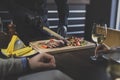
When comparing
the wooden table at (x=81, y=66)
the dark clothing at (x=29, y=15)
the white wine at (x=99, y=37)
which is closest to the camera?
the wooden table at (x=81, y=66)

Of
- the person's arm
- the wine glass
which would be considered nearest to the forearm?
the person's arm

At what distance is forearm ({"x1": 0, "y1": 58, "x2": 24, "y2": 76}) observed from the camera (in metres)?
0.99

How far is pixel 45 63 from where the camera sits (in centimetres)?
102

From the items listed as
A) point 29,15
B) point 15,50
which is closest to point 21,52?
point 15,50

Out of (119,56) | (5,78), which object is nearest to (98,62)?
(119,56)

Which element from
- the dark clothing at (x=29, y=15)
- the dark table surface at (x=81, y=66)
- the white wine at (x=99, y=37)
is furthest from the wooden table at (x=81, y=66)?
the dark clothing at (x=29, y=15)

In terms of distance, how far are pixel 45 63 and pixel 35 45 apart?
407 millimetres

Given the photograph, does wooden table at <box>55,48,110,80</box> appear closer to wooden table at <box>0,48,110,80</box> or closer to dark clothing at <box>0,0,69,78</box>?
wooden table at <box>0,48,110,80</box>

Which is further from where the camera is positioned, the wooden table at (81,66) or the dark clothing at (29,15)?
the dark clothing at (29,15)

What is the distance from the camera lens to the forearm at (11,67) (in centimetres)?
99

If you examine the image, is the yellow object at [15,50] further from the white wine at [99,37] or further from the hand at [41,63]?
the white wine at [99,37]

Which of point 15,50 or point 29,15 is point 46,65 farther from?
point 29,15

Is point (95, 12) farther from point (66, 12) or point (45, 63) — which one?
point (45, 63)

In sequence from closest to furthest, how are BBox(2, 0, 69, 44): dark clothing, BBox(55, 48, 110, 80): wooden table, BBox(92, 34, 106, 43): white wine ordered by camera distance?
1. BBox(55, 48, 110, 80): wooden table
2. BBox(92, 34, 106, 43): white wine
3. BBox(2, 0, 69, 44): dark clothing
